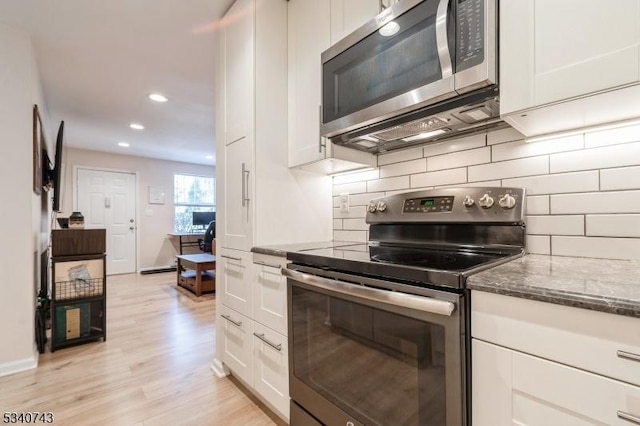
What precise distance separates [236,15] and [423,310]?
6.65 ft

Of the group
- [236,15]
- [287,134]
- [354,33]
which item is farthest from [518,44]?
[236,15]

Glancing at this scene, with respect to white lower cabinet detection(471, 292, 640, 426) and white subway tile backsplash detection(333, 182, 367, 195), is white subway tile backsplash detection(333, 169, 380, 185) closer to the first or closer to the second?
white subway tile backsplash detection(333, 182, 367, 195)

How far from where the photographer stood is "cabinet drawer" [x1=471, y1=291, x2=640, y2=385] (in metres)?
0.58

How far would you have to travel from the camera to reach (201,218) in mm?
6613

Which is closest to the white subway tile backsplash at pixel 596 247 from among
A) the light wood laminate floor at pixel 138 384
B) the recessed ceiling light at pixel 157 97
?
the light wood laminate floor at pixel 138 384

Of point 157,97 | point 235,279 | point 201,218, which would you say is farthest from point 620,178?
point 201,218

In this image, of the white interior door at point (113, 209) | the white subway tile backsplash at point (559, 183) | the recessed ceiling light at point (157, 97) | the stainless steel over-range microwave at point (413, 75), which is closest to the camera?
the stainless steel over-range microwave at point (413, 75)

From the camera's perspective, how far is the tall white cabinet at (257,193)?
1638 mm

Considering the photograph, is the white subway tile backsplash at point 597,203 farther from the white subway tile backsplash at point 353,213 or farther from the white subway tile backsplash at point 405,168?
the white subway tile backsplash at point 353,213

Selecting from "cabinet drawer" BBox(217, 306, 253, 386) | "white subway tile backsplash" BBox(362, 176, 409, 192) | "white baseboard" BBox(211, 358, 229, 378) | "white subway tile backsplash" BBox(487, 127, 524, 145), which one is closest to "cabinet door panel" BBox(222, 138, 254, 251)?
"cabinet drawer" BBox(217, 306, 253, 386)

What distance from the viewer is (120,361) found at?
2.27 m

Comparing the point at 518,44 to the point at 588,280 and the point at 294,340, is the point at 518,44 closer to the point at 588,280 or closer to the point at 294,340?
the point at 588,280

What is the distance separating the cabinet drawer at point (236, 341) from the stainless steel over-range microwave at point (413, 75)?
121cm

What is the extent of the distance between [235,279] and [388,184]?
1.10 metres
